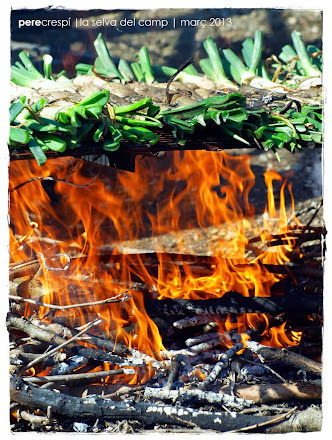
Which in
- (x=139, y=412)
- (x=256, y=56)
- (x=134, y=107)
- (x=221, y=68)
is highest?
(x=256, y=56)

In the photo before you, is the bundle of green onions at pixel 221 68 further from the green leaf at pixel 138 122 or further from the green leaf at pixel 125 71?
the green leaf at pixel 138 122

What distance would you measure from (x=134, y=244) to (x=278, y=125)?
105 inches

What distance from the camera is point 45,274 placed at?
3.64 meters

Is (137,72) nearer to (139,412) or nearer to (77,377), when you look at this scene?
(77,377)

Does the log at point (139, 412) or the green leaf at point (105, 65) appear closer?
the log at point (139, 412)

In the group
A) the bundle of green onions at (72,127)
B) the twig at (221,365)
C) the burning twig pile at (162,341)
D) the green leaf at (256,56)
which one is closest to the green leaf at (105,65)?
the burning twig pile at (162,341)

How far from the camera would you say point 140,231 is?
568 cm

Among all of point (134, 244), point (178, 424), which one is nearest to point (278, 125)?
point (178, 424)

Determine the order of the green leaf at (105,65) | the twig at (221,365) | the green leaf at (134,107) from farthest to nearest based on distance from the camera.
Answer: the green leaf at (105,65) < the twig at (221,365) < the green leaf at (134,107)

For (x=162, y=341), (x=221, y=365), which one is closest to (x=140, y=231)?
(x=162, y=341)

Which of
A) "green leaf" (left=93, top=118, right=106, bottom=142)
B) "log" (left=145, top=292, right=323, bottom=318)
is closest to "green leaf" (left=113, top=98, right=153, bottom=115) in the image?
"green leaf" (left=93, top=118, right=106, bottom=142)

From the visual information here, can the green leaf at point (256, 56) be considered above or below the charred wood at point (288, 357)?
above

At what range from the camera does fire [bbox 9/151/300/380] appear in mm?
3592

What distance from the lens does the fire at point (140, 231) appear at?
11.8ft
